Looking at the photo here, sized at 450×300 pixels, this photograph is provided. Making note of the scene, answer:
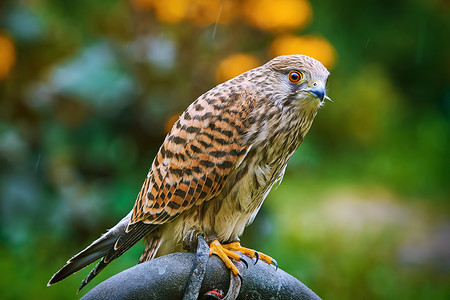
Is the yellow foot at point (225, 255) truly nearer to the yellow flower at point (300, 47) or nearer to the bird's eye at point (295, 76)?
the bird's eye at point (295, 76)

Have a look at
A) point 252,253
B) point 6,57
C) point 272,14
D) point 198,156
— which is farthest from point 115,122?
point 252,253

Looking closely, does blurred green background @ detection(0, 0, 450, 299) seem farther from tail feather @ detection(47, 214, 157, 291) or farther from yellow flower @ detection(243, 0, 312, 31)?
tail feather @ detection(47, 214, 157, 291)

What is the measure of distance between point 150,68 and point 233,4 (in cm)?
53

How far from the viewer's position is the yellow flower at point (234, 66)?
2984 mm

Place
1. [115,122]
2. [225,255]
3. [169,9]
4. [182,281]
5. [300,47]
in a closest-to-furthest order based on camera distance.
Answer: [182,281] < [225,255] < [169,9] < [300,47] < [115,122]

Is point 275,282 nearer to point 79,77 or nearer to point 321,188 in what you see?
point 79,77

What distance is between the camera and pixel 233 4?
9.95ft

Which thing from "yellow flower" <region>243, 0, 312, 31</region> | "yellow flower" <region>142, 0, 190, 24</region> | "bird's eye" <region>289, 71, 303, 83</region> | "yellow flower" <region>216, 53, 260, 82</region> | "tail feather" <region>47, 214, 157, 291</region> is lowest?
"tail feather" <region>47, 214, 157, 291</region>

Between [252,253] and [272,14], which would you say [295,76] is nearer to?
[252,253]

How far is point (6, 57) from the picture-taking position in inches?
123

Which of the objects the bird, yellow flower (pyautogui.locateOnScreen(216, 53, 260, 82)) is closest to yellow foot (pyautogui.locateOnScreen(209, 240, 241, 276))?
the bird

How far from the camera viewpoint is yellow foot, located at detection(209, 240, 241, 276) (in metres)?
1.61

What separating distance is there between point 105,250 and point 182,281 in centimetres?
38

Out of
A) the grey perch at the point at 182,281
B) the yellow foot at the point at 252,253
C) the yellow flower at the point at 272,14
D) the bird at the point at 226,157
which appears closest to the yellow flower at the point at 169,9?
the yellow flower at the point at 272,14
